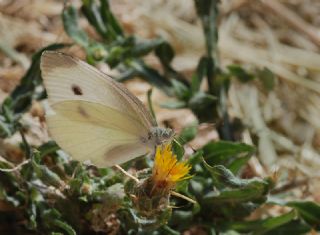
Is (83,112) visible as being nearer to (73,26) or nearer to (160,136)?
(160,136)

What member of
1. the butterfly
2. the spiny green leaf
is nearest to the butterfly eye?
the butterfly

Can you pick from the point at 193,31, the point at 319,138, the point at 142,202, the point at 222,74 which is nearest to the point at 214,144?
the point at 222,74

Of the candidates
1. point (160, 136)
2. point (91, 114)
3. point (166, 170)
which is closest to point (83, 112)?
point (91, 114)

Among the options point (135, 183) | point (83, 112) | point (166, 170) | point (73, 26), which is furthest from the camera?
point (73, 26)

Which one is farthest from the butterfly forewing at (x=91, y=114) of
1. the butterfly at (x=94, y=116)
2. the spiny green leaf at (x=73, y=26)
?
the spiny green leaf at (x=73, y=26)

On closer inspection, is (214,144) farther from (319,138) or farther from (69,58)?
(319,138)
